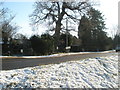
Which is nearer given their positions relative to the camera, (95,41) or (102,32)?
(95,41)

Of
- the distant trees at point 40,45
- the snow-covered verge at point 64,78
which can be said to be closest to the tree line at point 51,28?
the distant trees at point 40,45

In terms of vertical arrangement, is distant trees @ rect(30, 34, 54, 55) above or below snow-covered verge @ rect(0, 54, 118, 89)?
above

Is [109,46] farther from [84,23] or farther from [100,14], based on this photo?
[84,23]

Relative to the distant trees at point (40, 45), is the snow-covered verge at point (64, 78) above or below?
below

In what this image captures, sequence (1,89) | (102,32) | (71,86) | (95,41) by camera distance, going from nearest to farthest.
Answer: (1,89) < (71,86) < (95,41) < (102,32)

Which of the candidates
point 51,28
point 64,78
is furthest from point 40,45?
point 64,78

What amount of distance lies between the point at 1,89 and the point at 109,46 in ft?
152

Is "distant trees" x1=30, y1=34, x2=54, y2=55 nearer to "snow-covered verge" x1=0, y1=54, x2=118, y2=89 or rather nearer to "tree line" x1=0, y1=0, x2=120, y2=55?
"tree line" x1=0, y1=0, x2=120, y2=55

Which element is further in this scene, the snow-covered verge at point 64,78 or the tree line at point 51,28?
the tree line at point 51,28

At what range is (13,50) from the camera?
3114 centimetres

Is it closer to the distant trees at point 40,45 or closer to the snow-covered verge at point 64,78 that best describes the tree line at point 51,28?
the distant trees at point 40,45

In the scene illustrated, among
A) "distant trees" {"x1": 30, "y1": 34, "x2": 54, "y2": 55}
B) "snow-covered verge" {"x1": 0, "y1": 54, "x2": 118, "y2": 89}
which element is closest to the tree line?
"distant trees" {"x1": 30, "y1": 34, "x2": 54, "y2": 55}

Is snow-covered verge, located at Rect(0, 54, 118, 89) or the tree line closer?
snow-covered verge, located at Rect(0, 54, 118, 89)

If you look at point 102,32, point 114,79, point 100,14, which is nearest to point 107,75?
point 114,79
